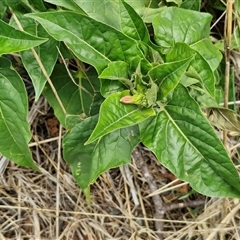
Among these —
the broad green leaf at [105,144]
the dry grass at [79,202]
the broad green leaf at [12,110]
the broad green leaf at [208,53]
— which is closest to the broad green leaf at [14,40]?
the broad green leaf at [12,110]

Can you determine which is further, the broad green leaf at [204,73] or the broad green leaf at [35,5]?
the broad green leaf at [35,5]

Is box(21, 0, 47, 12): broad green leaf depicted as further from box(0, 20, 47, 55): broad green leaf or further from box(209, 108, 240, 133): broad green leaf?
box(209, 108, 240, 133): broad green leaf

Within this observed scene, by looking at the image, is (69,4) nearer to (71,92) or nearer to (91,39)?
(91,39)

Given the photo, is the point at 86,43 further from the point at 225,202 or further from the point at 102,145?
the point at 225,202

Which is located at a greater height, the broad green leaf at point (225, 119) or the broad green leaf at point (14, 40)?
the broad green leaf at point (14, 40)

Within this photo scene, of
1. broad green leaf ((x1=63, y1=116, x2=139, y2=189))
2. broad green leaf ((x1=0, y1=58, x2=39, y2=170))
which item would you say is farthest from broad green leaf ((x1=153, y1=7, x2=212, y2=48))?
broad green leaf ((x1=0, y1=58, x2=39, y2=170))

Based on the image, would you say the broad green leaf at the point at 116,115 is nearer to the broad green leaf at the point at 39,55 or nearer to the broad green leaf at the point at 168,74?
the broad green leaf at the point at 168,74

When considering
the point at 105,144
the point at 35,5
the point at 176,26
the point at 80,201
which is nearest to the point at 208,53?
the point at 176,26
